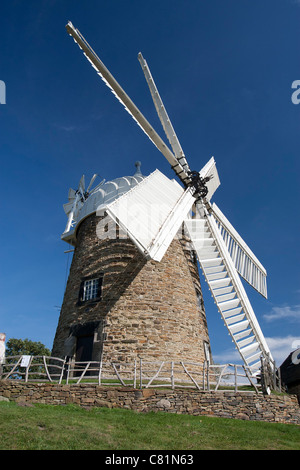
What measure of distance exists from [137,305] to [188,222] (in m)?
5.31

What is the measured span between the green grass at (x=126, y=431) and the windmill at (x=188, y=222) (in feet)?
14.2

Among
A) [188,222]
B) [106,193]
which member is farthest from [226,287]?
[106,193]

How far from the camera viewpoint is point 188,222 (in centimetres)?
1769

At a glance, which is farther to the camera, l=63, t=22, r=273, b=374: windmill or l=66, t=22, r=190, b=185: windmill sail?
l=66, t=22, r=190, b=185: windmill sail

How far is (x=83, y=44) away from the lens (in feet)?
52.2

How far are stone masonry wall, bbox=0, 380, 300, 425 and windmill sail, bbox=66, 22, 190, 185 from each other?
38.6ft

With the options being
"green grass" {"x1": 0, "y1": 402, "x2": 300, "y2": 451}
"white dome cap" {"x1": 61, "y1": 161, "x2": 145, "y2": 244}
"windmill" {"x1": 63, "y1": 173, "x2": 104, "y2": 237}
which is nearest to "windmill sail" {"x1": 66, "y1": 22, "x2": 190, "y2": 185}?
"white dome cap" {"x1": 61, "y1": 161, "x2": 145, "y2": 244}

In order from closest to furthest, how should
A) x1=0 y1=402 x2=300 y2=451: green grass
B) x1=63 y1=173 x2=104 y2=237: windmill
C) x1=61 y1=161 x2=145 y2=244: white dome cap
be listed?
x1=0 y1=402 x2=300 y2=451: green grass → x1=61 y1=161 x2=145 y2=244: white dome cap → x1=63 y1=173 x2=104 y2=237: windmill

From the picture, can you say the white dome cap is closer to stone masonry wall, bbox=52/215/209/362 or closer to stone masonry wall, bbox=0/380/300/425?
stone masonry wall, bbox=52/215/209/362

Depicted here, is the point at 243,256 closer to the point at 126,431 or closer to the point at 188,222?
the point at 188,222

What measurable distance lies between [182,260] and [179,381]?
5705mm

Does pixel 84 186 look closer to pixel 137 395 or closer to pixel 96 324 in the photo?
pixel 96 324

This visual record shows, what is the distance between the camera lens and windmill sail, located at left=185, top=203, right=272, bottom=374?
571 inches
